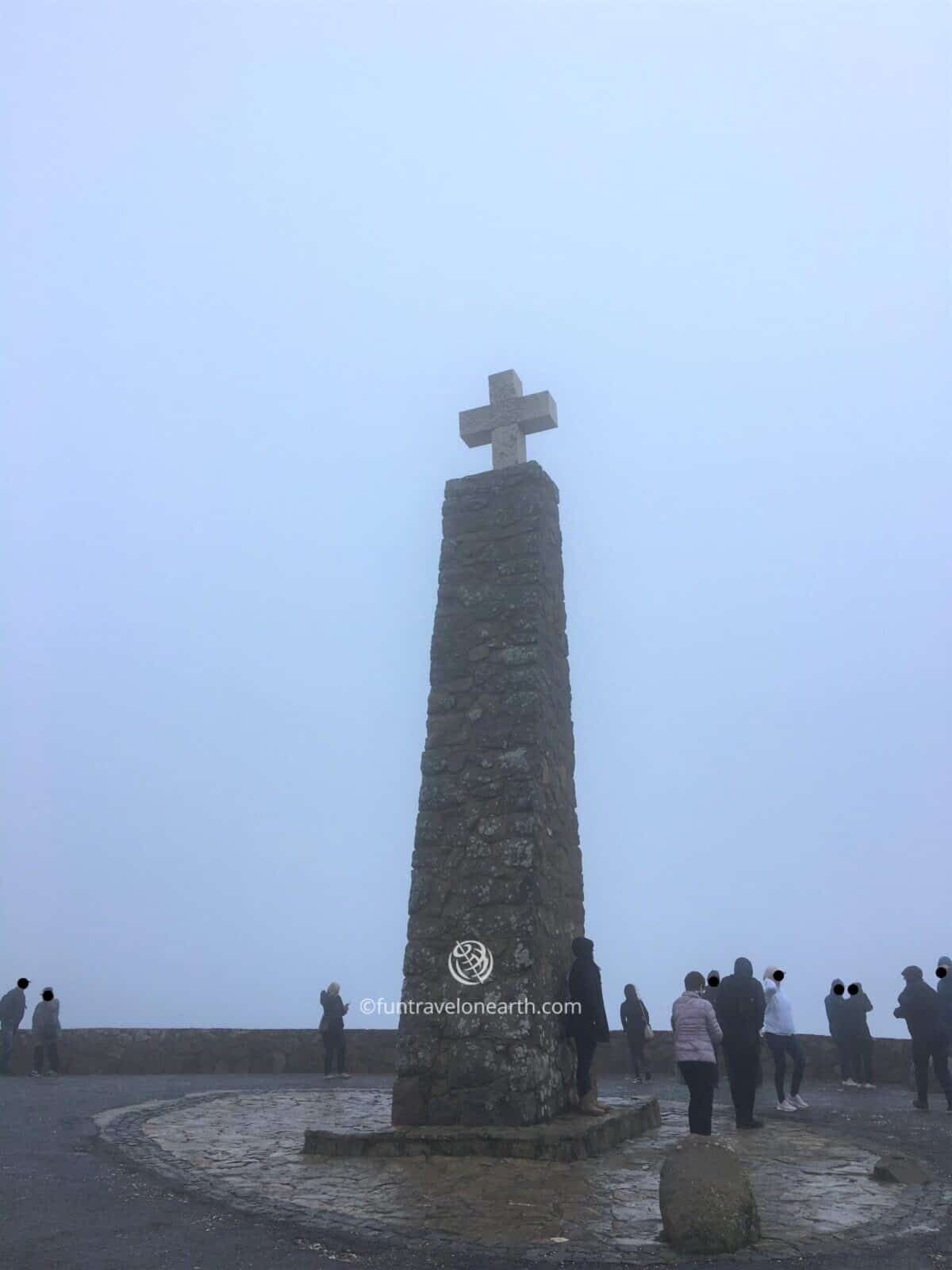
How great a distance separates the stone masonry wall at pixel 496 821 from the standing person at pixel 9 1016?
410 inches

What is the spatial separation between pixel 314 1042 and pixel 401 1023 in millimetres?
9517

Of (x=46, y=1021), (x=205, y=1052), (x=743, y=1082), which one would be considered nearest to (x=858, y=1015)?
(x=743, y=1082)

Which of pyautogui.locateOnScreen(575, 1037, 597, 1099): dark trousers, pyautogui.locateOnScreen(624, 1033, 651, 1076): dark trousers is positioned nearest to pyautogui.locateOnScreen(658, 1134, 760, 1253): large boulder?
pyautogui.locateOnScreen(575, 1037, 597, 1099): dark trousers

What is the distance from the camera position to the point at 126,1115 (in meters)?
10.9

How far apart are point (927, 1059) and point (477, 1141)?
20.1 ft

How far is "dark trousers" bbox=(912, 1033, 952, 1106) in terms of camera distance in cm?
1130

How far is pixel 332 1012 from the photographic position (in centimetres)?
1636

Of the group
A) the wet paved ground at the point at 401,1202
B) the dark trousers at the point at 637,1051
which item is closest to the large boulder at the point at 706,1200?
the wet paved ground at the point at 401,1202

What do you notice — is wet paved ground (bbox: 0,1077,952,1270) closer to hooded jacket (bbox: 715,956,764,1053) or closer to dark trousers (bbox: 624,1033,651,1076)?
hooded jacket (bbox: 715,956,764,1053)

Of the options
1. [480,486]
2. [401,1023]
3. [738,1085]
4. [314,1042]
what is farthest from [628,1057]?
[480,486]

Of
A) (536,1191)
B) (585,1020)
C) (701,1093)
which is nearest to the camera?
(536,1191)

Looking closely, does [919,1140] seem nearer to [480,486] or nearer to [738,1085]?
[738,1085]

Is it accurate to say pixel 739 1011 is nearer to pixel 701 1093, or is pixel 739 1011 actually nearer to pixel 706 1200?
pixel 701 1093

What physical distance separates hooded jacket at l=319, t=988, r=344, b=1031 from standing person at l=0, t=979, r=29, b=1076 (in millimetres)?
5066
